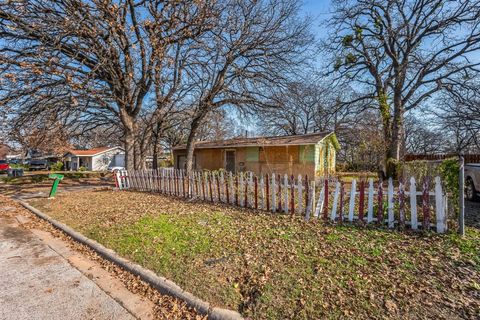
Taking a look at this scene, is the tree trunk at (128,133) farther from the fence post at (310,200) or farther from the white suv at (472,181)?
the white suv at (472,181)

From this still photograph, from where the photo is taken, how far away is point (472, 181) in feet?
25.5

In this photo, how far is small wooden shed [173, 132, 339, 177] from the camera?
1401cm

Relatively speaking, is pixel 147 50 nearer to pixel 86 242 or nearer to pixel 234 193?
pixel 234 193

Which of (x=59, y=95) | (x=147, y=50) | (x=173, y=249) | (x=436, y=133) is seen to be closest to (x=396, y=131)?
Answer: (x=147, y=50)

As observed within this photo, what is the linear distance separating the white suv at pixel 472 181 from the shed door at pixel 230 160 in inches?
471

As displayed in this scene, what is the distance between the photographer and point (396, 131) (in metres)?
14.8

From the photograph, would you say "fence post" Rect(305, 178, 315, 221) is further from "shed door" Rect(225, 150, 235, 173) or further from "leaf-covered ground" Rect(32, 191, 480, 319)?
"shed door" Rect(225, 150, 235, 173)

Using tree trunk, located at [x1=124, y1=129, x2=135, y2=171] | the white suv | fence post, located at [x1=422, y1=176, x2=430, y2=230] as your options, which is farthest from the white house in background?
fence post, located at [x1=422, y1=176, x2=430, y2=230]

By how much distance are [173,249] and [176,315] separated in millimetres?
1561

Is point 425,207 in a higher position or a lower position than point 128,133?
lower

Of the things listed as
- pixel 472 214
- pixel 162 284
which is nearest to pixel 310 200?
pixel 162 284

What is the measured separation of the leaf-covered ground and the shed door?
1108 centimetres

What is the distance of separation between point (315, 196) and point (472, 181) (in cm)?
494

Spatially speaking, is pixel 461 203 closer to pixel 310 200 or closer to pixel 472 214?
pixel 472 214
